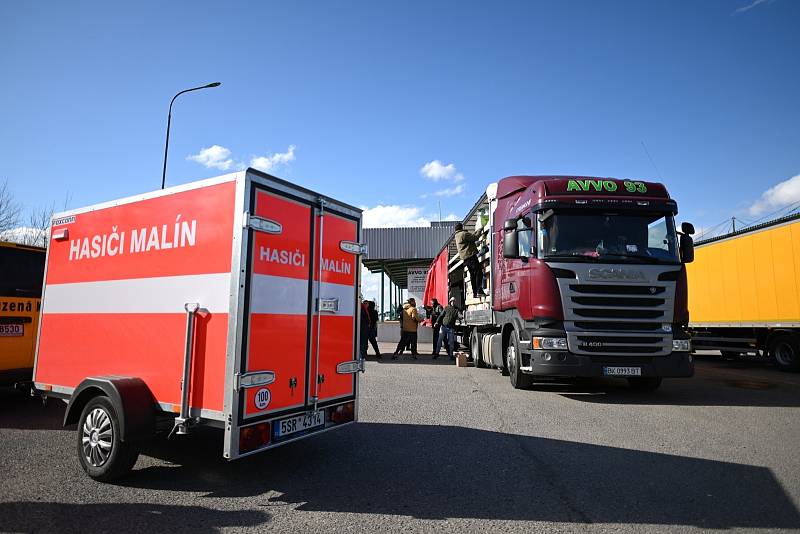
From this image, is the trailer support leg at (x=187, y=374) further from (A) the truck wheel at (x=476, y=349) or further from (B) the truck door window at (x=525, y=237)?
(A) the truck wheel at (x=476, y=349)

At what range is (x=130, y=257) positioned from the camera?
476 cm

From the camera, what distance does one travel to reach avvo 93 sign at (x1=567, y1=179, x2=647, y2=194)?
834cm

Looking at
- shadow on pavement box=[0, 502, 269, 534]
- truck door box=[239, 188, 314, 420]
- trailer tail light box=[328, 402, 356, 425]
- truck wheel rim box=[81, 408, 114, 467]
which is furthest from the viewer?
trailer tail light box=[328, 402, 356, 425]

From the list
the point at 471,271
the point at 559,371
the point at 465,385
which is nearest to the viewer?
the point at 559,371

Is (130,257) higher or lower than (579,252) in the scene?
lower

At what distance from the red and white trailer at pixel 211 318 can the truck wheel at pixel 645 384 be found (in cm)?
639

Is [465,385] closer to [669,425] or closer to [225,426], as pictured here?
[669,425]

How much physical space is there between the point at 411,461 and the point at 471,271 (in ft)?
25.5

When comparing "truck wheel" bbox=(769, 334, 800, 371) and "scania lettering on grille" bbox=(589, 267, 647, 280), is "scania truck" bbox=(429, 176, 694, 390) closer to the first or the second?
"scania lettering on grille" bbox=(589, 267, 647, 280)

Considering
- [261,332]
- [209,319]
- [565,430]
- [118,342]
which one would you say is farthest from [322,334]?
[565,430]

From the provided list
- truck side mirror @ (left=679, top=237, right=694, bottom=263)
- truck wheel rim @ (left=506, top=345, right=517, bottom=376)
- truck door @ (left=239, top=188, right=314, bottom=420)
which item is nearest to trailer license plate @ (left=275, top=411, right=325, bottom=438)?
truck door @ (left=239, top=188, right=314, bottom=420)

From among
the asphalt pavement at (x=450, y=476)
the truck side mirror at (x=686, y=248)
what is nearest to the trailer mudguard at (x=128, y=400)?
the asphalt pavement at (x=450, y=476)

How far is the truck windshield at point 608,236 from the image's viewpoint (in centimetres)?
795

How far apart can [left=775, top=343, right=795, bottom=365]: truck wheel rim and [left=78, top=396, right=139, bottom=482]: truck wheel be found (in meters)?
14.4
